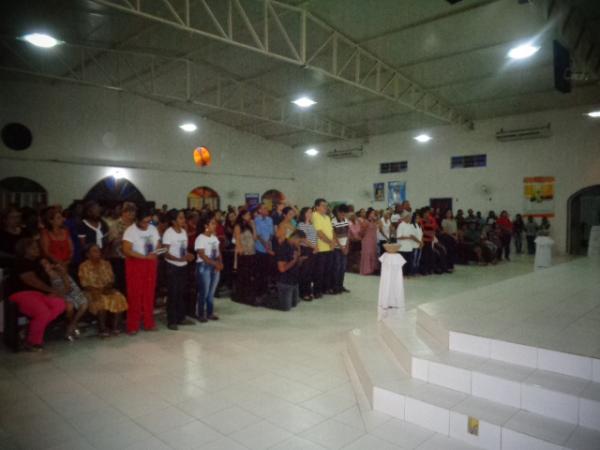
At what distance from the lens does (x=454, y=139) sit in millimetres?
13609

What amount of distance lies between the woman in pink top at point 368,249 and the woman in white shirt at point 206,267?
13.9ft

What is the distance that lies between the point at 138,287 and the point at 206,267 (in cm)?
81

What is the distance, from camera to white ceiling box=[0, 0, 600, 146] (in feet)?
23.2

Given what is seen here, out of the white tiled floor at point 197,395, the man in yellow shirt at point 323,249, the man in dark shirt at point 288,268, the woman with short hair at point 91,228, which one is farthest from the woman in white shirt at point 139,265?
the man in yellow shirt at point 323,249

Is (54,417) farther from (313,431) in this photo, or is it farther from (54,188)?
(54,188)

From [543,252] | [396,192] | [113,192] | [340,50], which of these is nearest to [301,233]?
[340,50]

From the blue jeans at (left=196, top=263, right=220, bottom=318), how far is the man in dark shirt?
0.95 m

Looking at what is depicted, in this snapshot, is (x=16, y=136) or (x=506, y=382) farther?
(x=16, y=136)

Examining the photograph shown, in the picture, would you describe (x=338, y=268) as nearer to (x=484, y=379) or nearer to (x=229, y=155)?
(x=484, y=379)

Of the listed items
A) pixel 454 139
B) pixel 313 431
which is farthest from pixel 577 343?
pixel 454 139

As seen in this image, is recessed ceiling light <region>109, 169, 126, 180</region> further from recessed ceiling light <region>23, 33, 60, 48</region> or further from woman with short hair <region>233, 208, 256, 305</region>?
woman with short hair <region>233, 208, 256, 305</region>

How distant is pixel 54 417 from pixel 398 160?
1384 centimetres

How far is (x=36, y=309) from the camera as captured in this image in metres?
3.94

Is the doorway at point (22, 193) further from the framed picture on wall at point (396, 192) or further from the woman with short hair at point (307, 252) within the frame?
the framed picture on wall at point (396, 192)
